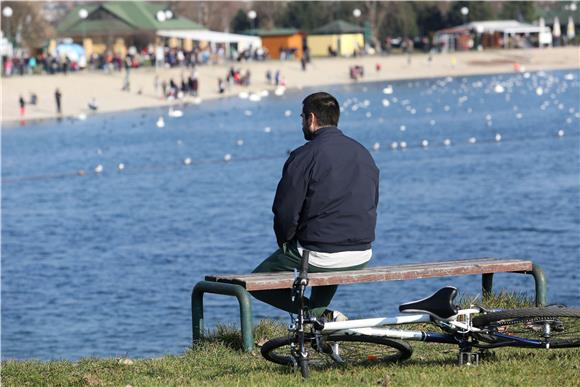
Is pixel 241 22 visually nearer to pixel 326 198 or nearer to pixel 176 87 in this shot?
pixel 176 87

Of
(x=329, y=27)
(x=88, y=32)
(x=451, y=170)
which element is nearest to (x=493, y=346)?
(x=451, y=170)

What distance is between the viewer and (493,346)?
812 centimetres

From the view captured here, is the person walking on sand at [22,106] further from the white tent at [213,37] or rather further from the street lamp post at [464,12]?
the street lamp post at [464,12]

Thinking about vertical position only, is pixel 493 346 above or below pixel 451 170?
above

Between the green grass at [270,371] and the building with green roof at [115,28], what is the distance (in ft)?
340

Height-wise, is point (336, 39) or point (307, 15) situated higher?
point (307, 15)

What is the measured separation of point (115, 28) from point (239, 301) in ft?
355

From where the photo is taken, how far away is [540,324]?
833cm

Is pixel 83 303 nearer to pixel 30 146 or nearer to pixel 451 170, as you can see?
pixel 451 170

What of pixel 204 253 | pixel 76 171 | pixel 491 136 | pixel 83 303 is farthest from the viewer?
pixel 491 136

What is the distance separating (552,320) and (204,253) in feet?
71.0

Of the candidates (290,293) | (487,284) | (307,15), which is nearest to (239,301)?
(290,293)

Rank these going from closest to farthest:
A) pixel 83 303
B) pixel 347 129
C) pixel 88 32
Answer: pixel 83 303 → pixel 347 129 → pixel 88 32

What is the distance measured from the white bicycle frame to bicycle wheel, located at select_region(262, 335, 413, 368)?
2.4 inches
